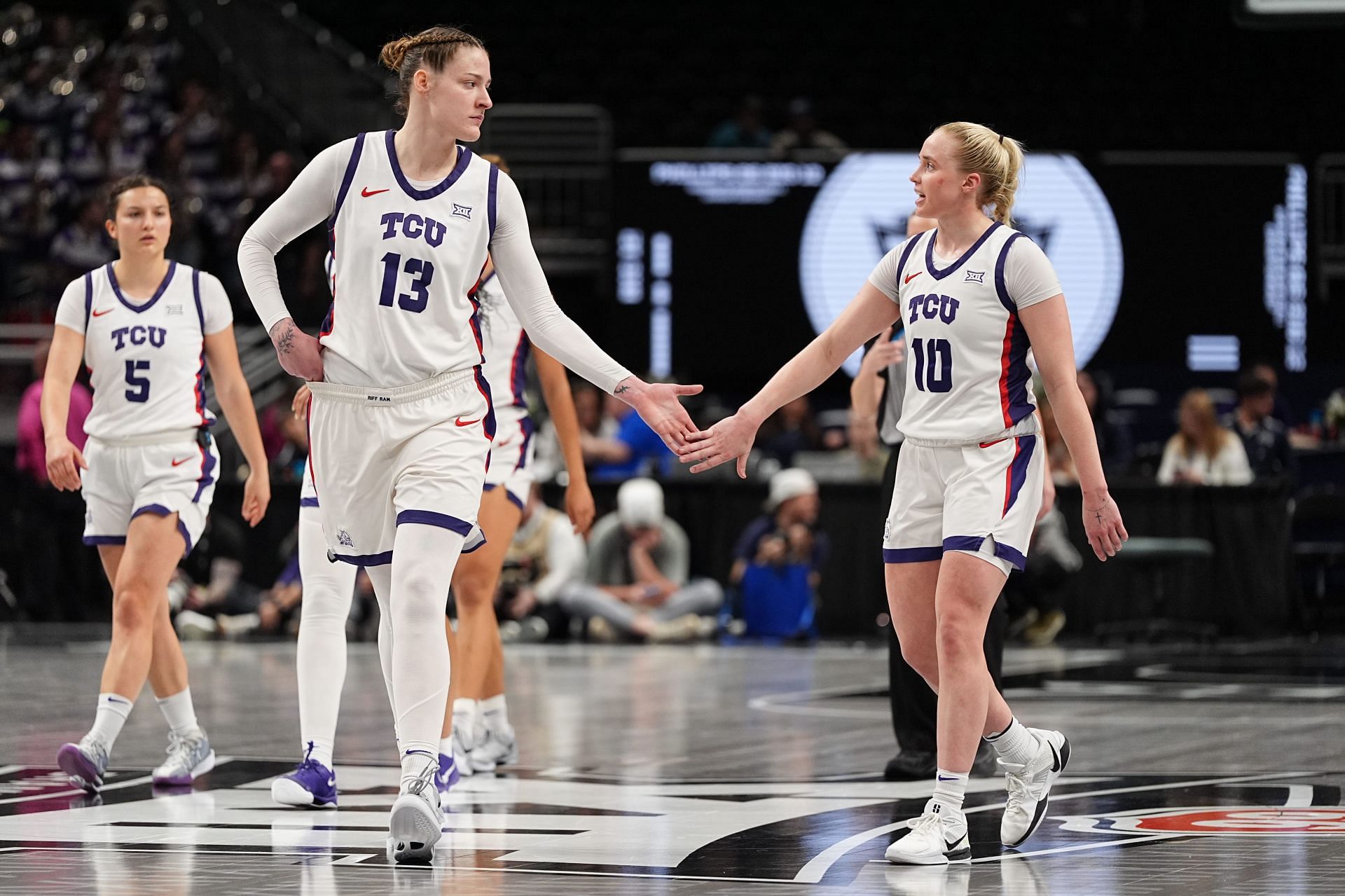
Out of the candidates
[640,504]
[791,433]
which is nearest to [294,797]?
[640,504]

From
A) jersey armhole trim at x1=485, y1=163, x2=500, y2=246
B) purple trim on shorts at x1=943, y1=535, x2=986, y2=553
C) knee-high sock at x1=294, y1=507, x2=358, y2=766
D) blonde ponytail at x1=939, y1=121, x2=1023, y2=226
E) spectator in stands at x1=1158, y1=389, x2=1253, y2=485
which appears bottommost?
knee-high sock at x1=294, y1=507, x2=358, y2=766

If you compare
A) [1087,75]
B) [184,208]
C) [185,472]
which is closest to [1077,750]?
[185,472]

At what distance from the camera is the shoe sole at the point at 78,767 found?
6453 millimetres

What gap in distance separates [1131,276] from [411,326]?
1305cm

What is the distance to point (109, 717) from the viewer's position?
666cm

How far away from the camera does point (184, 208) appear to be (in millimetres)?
17172

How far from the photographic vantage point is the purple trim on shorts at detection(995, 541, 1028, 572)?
17.5 feet

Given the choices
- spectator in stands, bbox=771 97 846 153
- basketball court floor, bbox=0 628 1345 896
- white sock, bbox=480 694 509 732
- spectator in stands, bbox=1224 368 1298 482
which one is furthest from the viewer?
spectator in stands, bbox=771 97 846 153

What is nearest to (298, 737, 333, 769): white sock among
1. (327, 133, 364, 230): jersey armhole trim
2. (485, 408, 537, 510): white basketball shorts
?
(485, 408, 537, 510): white basketball shorts

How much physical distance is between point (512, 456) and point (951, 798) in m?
2.52

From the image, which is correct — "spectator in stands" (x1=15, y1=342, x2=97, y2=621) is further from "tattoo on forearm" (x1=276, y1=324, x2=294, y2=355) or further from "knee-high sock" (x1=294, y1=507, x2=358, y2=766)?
"tattoo on forearm" (x1=276, y1=324, x2=294, y2=355)

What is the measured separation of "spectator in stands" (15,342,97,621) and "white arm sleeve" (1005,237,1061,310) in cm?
1037

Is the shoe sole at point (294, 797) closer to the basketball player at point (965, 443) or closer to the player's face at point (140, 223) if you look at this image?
the basketball player at point (965, 443)

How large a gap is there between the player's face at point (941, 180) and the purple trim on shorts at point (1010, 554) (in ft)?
3.13
